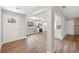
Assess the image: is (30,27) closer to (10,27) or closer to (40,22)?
(40,22)

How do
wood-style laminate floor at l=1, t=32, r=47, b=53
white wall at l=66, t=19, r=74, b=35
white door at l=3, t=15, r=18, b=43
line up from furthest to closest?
1. white wall at l=66, t=19, r=74, b=35
2. white door at l=3, t=15, r=18, b=43
3. wood-style laminate floor at l=1, t=32, r=47, b=53

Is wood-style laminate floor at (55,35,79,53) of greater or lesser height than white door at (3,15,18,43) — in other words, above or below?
below

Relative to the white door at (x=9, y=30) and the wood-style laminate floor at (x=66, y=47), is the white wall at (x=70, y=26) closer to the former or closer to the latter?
the wood-style laminate floor at (x=66, y=47)

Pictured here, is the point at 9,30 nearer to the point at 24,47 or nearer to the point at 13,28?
the point at 13,28

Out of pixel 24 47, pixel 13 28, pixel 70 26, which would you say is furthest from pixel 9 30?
pixel 70 26

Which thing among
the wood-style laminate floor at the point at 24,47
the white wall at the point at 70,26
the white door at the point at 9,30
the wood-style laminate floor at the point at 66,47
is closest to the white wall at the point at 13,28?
the white door at the point at 9,30

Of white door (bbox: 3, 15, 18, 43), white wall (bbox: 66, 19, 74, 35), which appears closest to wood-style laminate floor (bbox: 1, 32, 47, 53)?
white door (bbox: 3, 15, 18, 43)

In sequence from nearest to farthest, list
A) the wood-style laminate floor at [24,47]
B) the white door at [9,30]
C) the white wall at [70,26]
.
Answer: the wood-style laminate floor at [24,47] < the white door at [9,30] < the white wall at [70,26]

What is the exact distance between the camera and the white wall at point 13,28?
14.7 ft

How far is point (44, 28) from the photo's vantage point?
40.3 ft

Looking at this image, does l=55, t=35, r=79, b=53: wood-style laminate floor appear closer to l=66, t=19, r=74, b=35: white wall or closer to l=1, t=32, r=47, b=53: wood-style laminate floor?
l=1, t=32, r=47, b=53: wood-style laminate floor

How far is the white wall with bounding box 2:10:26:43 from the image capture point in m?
4.47
